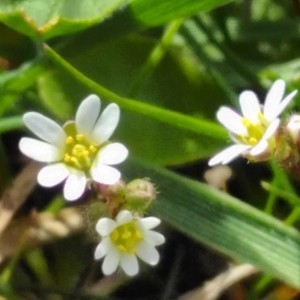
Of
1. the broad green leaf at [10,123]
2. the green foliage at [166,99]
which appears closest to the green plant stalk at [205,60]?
the green foliage at [166,99]

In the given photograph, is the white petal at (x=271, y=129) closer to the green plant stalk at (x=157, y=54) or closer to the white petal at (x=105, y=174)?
the white petal at (x=105, y=174)

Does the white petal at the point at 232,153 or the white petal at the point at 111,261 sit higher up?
the white petal at the point at 232,153

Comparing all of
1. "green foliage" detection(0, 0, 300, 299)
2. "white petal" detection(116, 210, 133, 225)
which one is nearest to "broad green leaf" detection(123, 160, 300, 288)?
"green foliage" detection(0, 0, 300, 299)

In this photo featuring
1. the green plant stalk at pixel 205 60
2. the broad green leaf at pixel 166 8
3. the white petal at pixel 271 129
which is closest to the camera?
the white petal at pixel 271 129

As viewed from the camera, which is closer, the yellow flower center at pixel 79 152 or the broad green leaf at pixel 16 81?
the yellow flower center at pixel 79 152

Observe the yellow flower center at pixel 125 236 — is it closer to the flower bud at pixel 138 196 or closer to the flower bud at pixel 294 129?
the flower bud at pixel 138 196

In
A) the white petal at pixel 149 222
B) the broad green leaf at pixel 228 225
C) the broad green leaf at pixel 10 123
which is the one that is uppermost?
the white petal at pixel 149 222

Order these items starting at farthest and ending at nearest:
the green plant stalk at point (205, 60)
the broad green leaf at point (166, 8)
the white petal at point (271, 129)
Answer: the green plant stalk at point (205, 60) < the broad green leaf at point (166, 8) < the white petal at point (271, 129)
